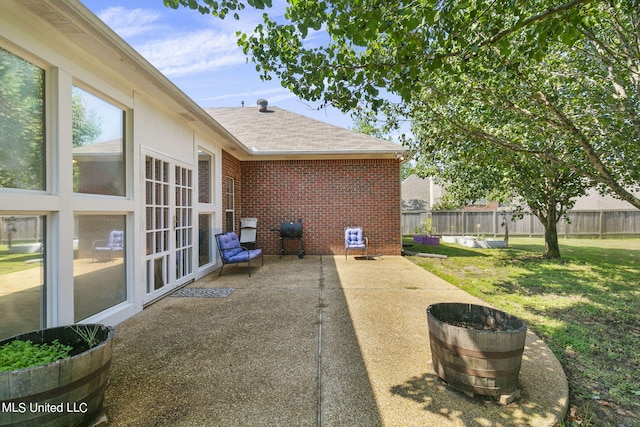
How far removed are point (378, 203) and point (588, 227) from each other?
12909mm

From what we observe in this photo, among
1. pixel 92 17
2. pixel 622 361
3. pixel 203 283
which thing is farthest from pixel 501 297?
pixel 92 17

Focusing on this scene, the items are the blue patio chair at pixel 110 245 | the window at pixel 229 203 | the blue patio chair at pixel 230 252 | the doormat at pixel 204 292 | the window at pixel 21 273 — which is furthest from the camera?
the window at pixel 229 203

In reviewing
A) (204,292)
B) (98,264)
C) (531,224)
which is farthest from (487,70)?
(531,224)

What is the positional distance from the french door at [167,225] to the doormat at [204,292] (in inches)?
7.7

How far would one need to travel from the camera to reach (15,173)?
2537 millimetres

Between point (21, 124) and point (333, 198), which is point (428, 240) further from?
point (21, 124)

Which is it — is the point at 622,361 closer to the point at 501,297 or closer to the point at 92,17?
the point at 501,297

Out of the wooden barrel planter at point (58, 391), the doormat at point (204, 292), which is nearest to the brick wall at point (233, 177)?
the doormat at point (204, 292)

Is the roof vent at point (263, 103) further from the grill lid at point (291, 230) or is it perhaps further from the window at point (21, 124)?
the window at point (21, 124)

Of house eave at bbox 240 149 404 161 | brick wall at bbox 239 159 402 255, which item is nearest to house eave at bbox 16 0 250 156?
house eave at bbox 240 149 404 161

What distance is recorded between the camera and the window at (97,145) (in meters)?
3.21

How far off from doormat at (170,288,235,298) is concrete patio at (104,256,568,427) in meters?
0.18

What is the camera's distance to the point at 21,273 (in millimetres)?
2582

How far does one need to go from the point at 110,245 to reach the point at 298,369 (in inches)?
111
